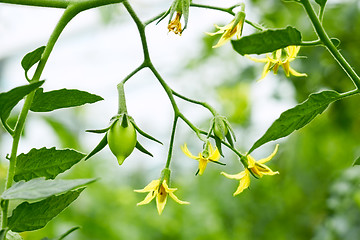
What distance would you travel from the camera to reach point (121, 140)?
45 centimetres

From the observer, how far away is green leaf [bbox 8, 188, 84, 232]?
42 cm

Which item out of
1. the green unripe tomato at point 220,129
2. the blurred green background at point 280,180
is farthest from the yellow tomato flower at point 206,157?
the blurred green background at point 280,180

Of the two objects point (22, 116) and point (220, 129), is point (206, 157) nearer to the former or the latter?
point (220, 129)

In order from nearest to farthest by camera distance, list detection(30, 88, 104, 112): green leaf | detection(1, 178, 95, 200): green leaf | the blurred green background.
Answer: detection(1, 178, 95, 200): green leaf → detection(30, 88, 104, 112): green leaf → the blurred green background

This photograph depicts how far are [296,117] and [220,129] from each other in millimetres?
88

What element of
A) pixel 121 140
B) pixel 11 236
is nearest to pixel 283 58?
pixel 121 140

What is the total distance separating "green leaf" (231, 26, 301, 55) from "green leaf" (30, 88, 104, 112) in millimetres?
132

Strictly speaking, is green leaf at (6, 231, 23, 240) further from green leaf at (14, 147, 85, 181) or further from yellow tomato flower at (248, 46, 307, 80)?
yellow tomato flower at (248, 46, 307, 80)

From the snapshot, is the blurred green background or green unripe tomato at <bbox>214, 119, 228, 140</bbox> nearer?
green unripe tomato at <bbox>214, 119, 228, 140</bbox>

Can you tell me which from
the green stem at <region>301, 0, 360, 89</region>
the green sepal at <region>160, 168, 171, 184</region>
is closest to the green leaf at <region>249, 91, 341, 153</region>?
the green stem at <region>301, 0, 360, 89</region>

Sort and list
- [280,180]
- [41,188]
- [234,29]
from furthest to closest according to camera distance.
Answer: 1. [280,180]
2. [234,29]
3. [41,188]

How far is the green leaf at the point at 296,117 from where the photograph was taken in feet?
1.38

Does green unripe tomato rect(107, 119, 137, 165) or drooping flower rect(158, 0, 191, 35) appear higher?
drooping flower rect(158, 0, 191, 35)

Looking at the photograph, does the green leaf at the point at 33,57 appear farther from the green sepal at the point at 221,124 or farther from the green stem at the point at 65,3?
the green sepal at the point at 221,124
